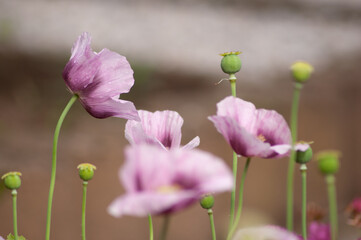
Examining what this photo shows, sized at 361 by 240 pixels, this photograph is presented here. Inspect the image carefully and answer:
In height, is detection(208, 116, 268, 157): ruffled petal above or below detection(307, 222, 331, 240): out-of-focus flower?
above

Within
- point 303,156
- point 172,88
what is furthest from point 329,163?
point 172,88

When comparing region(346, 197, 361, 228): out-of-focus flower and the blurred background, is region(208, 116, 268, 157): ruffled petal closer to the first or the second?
region(346, 197, 361, 228): out-of-focus flower

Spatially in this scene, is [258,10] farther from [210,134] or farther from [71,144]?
[71,144]

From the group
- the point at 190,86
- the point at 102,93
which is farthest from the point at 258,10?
the point at 102,93

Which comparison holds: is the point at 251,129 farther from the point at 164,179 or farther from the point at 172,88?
the point at 172,88

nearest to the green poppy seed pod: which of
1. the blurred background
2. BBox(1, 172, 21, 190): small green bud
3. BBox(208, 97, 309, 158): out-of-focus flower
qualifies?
BBox(208, 97, 309, 158): out-of-focus flower

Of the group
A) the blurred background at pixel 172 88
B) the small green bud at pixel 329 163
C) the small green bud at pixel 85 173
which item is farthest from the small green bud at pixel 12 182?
the blurred background at pixel 172 88

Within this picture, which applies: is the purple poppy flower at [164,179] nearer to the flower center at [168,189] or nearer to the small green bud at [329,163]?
the flower center at [168,189]

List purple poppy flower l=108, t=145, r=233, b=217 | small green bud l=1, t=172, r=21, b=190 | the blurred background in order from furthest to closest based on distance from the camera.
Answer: the blurred background
small green bud l=1, t=172, r=21, b=190
purple poppy flower l=108, t=145, r=233, b=217
